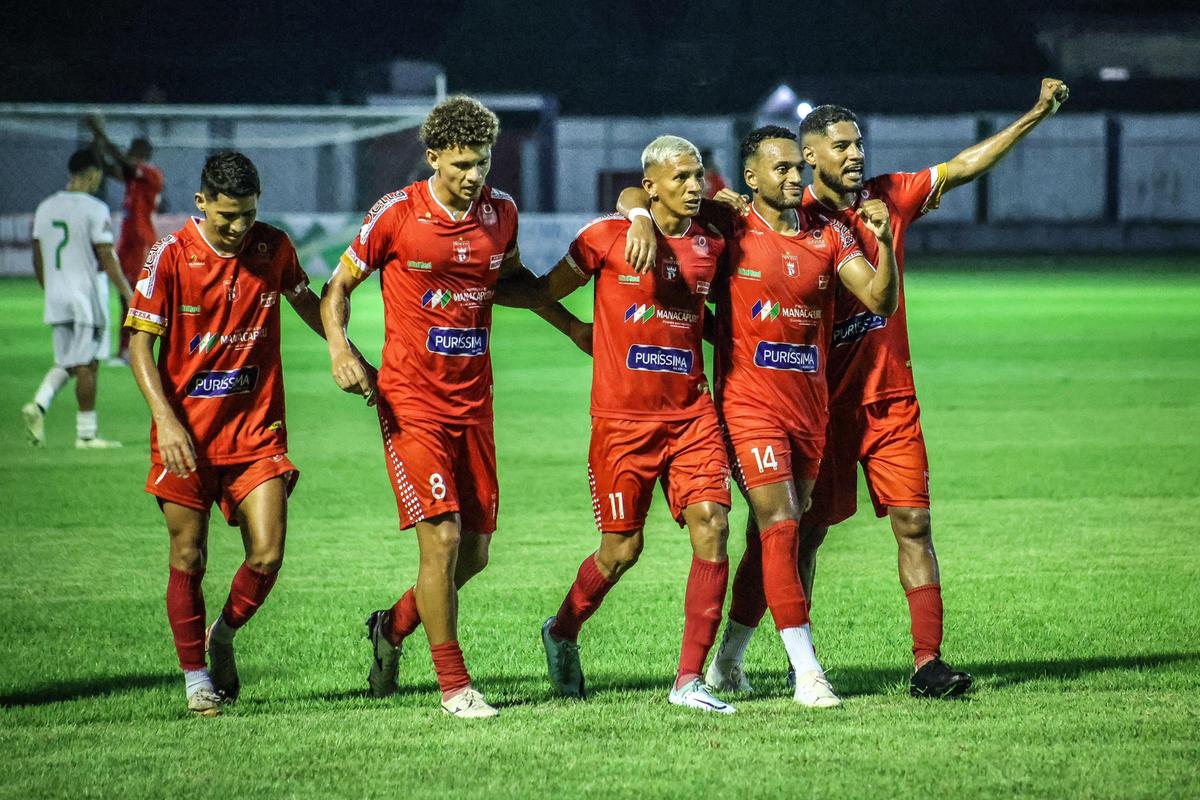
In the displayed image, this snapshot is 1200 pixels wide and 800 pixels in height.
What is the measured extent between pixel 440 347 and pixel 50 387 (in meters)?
8.14

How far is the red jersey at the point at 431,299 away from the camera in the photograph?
5.94 metres

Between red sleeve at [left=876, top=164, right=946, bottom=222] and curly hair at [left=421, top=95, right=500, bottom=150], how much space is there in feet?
5.52

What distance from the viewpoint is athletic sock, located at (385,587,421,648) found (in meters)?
6.11

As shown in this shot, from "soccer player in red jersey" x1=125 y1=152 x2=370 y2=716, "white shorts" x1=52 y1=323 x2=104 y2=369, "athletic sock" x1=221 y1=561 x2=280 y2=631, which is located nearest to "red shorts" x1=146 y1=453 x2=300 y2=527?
"soccer player in red jersey" x1=125 y1=152 x2=370 y2=716

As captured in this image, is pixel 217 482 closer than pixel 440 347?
No

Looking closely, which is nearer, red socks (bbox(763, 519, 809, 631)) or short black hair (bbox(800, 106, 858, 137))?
red socks (bbox(763, 519, 809, 631))

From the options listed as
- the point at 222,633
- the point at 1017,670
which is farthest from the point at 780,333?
the point at 222,633

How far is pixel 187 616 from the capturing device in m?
6.02

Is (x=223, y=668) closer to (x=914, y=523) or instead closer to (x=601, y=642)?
(x=601, y=642)

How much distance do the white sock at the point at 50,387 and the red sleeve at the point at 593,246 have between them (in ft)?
26.2

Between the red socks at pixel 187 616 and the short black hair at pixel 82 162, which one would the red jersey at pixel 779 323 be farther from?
the short black hair at pixel 82 162

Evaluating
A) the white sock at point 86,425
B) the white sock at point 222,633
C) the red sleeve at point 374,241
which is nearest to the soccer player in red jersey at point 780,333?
the red sleeve at point 374,241

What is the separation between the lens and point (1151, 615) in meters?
7.43

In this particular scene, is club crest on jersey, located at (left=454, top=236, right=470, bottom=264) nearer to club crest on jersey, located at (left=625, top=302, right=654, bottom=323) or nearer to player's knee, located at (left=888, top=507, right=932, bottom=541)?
club crest on jersey, located at (left=625, top=302, right=654, bottom=323)
